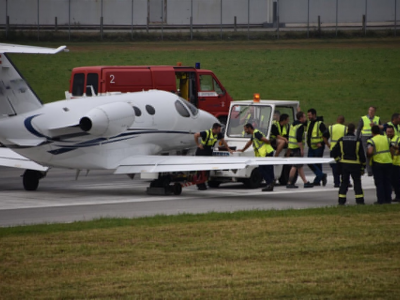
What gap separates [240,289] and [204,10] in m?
54.1

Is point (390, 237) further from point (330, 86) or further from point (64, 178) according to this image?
point (330, 86)

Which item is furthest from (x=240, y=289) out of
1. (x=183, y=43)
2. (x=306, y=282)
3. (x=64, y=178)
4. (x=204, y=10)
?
(x=204, y=10)

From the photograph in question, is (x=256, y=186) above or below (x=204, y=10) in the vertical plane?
below

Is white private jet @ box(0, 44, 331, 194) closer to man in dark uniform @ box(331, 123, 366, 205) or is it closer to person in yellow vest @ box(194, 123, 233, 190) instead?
person in yellow vest @ box(194, 123, 233, 190)

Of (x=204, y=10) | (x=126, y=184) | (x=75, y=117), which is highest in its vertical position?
(x=204, y=10)

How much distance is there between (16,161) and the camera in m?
24.0

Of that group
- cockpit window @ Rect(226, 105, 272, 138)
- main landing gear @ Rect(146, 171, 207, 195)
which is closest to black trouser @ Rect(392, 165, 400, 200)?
cockpit window @ Rect(226, 105, 272, 138)

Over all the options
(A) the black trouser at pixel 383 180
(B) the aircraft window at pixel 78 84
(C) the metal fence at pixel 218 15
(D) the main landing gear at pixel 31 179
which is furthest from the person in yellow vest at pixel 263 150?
(C) the metal fence at pixel 218 15

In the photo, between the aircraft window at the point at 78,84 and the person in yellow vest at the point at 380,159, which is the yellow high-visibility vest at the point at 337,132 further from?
the aircraft window at the point at 78,84

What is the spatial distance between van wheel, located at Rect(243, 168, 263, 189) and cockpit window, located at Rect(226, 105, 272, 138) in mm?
1083

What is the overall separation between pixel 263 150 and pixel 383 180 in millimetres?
4079

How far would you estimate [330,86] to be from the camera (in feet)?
177

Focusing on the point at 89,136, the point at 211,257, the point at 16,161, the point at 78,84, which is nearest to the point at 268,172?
the point at 89,136

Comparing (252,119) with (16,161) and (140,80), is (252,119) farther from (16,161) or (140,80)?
(140,80)
